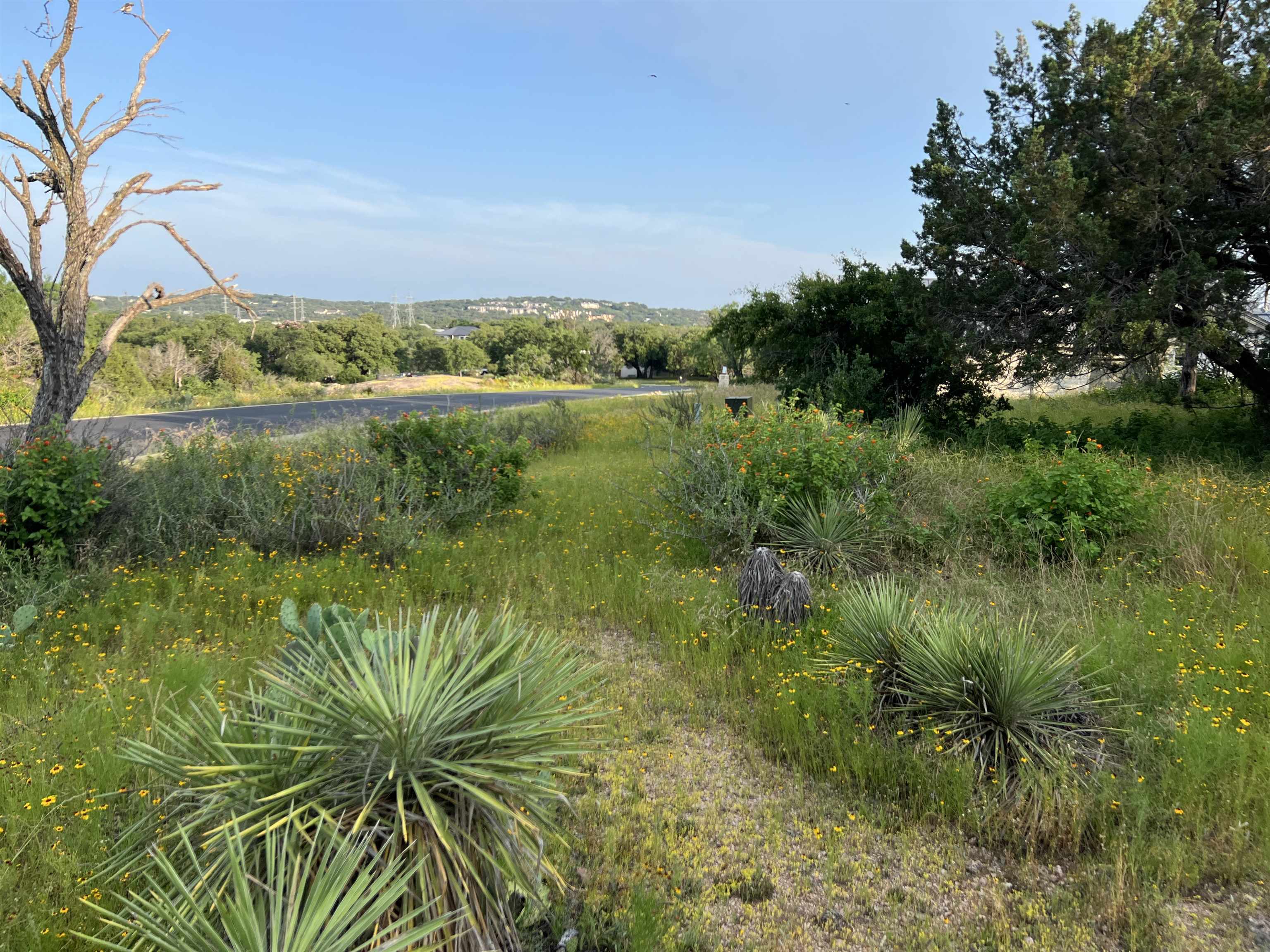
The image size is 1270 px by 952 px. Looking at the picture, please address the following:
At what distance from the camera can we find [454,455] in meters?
7.72

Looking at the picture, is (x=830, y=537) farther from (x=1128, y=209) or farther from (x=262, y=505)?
(x=1128, y=209)

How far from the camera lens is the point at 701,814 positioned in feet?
9.23

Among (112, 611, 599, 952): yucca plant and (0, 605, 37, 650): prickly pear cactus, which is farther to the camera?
(0, 605, 37, 650): prickly pear cactus

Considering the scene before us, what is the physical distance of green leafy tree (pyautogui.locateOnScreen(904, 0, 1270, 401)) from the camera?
7898 mm

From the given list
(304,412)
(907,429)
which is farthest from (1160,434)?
(304,412)

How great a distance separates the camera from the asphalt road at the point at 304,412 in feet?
46.7

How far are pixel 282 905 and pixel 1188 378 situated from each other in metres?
14.9

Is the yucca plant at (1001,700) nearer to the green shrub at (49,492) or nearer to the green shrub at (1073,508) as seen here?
the green shrub at (1073,508)

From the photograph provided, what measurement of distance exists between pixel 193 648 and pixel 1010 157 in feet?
40.9

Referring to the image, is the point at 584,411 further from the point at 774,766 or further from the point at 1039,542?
the point at 774,766

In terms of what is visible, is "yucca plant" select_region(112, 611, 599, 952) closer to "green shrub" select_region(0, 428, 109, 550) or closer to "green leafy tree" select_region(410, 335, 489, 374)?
"green shrub" select_region(0, 428, 109, 550)

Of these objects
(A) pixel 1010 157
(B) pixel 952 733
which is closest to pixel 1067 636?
(B) pixel 952 733

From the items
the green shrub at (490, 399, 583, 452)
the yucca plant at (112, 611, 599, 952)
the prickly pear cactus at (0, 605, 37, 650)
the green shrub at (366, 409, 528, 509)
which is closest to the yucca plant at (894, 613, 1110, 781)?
the yucca plant at (112, 611, 599, 952)

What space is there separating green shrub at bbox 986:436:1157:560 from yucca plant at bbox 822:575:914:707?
2230mm
